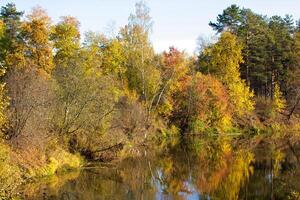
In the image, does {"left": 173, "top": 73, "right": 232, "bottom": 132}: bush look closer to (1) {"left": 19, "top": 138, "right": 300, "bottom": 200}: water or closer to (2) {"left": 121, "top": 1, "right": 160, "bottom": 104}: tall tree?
(2) {"left": 121, "top": 1, "right": 160, "bottom": 104}: tall tree

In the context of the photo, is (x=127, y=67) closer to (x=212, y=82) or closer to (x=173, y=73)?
(x=173, y=73)

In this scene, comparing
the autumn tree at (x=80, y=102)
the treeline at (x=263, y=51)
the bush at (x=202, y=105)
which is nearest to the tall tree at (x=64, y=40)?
the autumn tree at (x=80, y=102)

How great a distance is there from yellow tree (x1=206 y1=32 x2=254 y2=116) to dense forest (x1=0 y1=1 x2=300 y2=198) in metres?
0.15

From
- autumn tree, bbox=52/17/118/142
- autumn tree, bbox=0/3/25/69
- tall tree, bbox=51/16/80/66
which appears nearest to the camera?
autumn tree, bbox=52/17/118/142

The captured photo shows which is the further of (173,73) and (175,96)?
(175,96)

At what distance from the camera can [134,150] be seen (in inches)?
1805

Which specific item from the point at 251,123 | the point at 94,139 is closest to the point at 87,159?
the point at 94,139

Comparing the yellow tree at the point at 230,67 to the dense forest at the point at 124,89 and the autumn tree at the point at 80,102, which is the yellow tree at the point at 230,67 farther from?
the autumn tree at the point at 80,102

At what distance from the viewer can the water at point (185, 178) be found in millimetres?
25641

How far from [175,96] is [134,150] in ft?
65.8

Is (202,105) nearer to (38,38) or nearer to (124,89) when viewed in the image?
(124,89)

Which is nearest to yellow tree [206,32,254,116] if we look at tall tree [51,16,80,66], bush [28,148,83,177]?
tall tree [51,16,80,66]

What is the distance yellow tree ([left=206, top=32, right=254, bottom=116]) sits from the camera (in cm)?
6925

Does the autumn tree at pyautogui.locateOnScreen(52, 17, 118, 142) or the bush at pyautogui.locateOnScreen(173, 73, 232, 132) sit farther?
the bush at pyautogui.locateOnScreen(173, 73, 232, 132)
